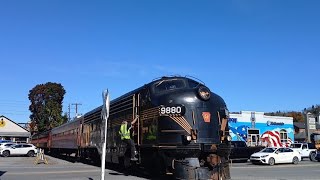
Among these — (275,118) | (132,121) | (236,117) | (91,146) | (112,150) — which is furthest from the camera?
(275,118)

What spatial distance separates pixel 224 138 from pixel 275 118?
44.4 meters

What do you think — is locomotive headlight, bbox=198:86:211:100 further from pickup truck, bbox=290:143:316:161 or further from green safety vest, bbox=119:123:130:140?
pickup truck, bbox=290:143:316:161

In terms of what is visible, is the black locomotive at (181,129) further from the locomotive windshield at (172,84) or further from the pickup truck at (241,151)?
the pickup truck at (241,151)

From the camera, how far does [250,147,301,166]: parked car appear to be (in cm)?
3062

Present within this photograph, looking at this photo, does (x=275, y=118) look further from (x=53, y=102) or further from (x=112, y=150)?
(x=53, y=102)

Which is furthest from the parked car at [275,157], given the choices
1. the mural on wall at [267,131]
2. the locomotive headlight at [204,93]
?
the locomotive headlight at [204,93]

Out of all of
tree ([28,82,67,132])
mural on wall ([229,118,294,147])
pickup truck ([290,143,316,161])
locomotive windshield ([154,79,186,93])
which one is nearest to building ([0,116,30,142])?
tree ([28,82,67,132])

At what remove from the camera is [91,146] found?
23.9 meters

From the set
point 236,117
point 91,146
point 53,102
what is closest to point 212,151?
point 91,146

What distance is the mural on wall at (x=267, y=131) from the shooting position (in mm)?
50500

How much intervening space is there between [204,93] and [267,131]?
4276 cm

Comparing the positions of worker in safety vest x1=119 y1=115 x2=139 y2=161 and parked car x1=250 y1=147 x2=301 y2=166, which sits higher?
worker in safety vest x1=119 y1=115 x2=139 y2=161

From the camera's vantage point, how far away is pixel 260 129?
53.8m

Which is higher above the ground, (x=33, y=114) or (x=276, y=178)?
(x=33, y=114)
